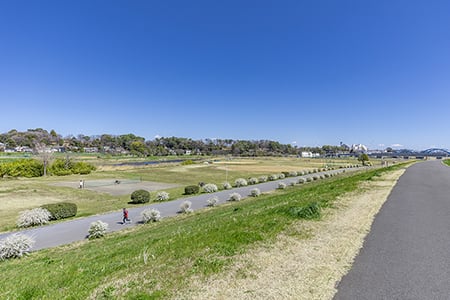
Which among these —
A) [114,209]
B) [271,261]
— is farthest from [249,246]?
[114,209]

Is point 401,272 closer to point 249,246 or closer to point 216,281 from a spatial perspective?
point 249,246

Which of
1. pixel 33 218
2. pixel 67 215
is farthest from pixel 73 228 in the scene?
pixel 67 215

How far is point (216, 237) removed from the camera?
7.61 meters

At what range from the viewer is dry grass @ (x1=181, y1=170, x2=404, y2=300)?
4570 millimetres

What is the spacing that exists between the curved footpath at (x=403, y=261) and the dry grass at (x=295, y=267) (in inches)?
11.4

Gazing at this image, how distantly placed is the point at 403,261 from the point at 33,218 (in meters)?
23.3

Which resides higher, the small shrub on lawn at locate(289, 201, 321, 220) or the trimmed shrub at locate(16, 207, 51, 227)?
the small shrub on lawn at locate(289, 201, 321, 220)

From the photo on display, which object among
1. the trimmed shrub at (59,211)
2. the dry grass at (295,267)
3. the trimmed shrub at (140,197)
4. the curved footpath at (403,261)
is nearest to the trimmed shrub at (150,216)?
the trimmed shrub at (59,211)

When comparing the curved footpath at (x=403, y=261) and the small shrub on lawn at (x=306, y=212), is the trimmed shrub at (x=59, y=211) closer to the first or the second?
the small shrub on lawn at (x=306, y=212)

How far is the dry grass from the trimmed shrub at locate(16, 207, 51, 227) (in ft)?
66.2

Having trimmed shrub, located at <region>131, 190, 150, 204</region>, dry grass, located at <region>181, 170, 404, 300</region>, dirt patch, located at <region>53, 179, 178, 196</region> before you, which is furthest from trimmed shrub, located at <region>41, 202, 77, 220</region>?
dry grass, located at <region>181, 170, 404, 300</region>

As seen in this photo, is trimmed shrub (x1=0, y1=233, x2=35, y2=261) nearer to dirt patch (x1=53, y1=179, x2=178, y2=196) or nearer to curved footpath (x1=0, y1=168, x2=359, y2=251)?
curved footpath (x1=0, y1=168, x2=359, y2=251)

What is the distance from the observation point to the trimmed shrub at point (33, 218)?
18.8 metres

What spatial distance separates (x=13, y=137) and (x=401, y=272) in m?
245
